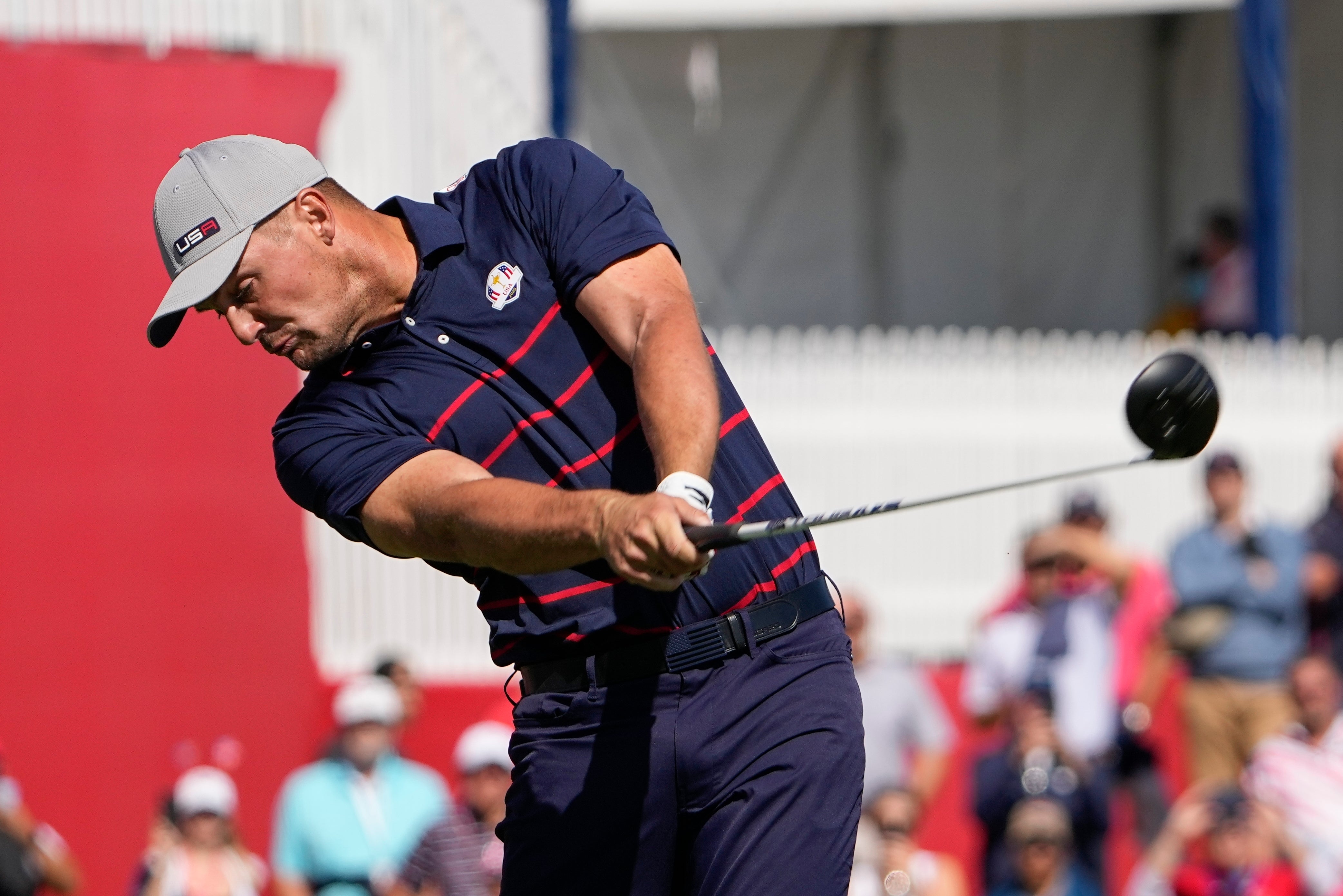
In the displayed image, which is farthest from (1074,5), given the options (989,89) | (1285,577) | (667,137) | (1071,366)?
(1285,577)

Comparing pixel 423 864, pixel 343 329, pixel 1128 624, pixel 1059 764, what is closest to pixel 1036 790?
pixel 1059 764

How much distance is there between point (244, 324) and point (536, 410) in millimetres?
550

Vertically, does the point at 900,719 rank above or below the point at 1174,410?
below

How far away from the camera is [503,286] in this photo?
138 inches

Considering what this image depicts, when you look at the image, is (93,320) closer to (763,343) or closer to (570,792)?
(763,343)

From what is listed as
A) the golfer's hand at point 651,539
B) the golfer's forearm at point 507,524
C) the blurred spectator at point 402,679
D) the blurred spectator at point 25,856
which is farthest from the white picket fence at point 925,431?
the golfer's hand at point 651,539

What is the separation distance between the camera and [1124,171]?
2100 centimetres

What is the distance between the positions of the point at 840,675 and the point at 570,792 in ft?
1.76

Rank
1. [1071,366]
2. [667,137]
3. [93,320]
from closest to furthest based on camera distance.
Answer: [93,320] → [1071,366] → [667,137]

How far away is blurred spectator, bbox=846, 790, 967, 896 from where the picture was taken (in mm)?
7664

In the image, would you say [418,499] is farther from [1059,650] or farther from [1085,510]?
[1085,510]

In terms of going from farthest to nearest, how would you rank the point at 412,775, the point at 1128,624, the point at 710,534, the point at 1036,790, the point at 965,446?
the point at 965,446, the point at 1128,624, the point at 412,775, the point at 1036,790, the point at 710,534

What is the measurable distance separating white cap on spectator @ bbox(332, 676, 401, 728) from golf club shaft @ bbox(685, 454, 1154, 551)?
→ 5289 millimetres

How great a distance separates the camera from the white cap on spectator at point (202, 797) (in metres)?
7.83
